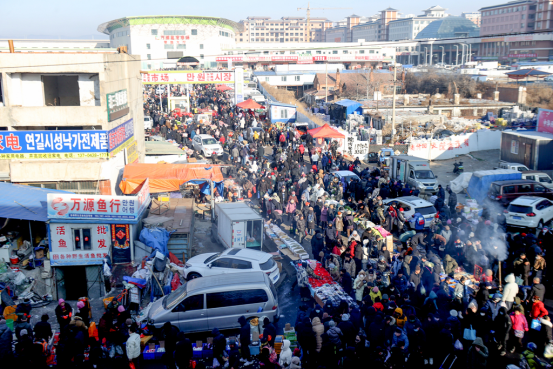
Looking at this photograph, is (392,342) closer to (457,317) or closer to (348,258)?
(457,317)

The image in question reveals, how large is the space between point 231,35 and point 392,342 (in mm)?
107923

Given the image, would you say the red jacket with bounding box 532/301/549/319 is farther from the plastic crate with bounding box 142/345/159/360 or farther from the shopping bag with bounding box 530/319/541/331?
the plastic crate with bounding box 142/345/159/360

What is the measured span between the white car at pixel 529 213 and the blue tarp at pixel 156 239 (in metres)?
12.2

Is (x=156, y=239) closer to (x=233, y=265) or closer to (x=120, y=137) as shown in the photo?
(x=233, y=265)

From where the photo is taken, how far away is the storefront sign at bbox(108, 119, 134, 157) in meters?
18.7

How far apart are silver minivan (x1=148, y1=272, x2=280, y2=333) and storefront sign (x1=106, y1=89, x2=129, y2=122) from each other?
1049 cm

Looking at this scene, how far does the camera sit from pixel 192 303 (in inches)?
→ 419

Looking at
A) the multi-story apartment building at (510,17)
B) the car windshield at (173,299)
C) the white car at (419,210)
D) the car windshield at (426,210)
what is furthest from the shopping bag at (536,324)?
the multi-story apartment building at (510,17)

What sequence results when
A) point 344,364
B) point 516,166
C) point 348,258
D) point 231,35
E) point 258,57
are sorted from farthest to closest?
1. point 231,35
2. point 258,57
3. point 516,166
4. point 348,258
5. point 344,364

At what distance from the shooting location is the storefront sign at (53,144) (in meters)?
17.8

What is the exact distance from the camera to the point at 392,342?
9.55 meters

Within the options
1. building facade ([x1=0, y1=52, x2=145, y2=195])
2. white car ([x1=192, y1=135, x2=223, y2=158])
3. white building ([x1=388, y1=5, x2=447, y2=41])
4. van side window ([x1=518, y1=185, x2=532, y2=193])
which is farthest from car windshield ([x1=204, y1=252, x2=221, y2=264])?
white building ([x1=388, y1=5, x2=447, y2=41])

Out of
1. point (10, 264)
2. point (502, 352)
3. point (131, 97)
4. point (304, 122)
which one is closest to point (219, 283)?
point (502, 352)

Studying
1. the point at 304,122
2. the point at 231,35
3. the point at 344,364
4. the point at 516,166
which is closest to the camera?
the point at 344,364
